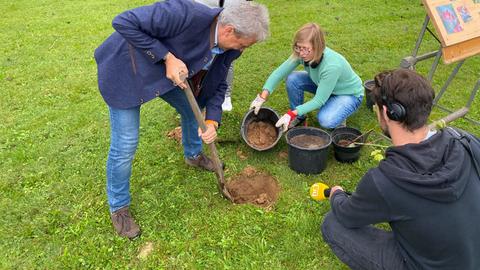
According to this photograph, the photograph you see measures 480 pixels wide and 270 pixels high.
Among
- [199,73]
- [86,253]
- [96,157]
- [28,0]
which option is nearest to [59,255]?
[86,253]

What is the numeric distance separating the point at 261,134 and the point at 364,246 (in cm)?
181

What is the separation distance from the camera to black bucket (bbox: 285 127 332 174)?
134 inches

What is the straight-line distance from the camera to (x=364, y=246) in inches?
94.4

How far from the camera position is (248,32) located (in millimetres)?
2357

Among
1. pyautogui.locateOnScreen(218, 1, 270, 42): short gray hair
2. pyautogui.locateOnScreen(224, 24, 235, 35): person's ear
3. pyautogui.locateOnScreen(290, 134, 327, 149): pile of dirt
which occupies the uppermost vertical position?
pyautogui.locateOnScreen(218, 1, 270, 42): short gray hair

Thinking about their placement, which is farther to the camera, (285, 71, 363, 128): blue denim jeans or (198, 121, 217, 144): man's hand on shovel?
(285, 71, 363, 128): blue denim jeans

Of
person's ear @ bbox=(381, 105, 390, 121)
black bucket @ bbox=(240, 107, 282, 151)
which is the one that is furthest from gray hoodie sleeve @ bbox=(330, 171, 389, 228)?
black bucket @ bbox=(240, 107, 282, 151)

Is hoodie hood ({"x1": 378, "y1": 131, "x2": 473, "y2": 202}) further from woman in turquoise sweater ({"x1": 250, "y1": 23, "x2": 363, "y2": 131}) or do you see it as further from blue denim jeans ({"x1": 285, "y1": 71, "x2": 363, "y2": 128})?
blue denim jeans ({"x1": 285, "y1": 71, "x2": 363, "y2": 128})

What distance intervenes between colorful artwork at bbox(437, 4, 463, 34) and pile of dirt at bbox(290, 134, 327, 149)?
1.59 meters

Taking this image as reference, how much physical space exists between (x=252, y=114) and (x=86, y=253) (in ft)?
6.46

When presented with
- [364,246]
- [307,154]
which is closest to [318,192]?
[307,154]

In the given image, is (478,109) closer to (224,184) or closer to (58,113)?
(224,184)

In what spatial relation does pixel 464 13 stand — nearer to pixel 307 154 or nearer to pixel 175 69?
pixel 307 154

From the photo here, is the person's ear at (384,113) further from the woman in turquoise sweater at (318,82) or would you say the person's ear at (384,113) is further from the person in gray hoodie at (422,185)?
the woman in turquoise sweater at (318,82)
